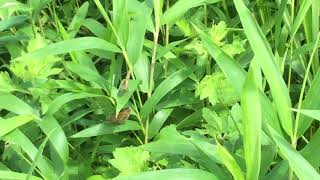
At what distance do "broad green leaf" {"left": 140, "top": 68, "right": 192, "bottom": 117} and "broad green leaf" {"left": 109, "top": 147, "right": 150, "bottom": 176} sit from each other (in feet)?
0.46

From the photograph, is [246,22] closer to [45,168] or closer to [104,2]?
[45,168]

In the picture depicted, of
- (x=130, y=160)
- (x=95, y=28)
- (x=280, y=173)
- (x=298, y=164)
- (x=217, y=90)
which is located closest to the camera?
(x=298, y=164)

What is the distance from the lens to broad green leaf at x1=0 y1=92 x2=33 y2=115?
1104mm

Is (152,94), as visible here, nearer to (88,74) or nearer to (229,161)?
(88,74)

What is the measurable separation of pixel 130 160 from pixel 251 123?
30cm

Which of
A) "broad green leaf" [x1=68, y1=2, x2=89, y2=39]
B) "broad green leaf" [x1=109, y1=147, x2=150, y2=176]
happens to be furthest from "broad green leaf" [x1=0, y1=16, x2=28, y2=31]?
"broad green leaf" [x1=109, y1=147, x2=150, y2=176]

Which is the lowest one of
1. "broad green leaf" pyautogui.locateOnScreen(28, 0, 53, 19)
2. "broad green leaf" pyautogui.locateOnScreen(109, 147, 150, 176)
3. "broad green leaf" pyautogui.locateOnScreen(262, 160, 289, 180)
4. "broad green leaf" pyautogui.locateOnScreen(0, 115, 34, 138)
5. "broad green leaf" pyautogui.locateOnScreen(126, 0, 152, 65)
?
"broad green leaf" pyautogui.locateOnScreen(262, 160, 289, 180)

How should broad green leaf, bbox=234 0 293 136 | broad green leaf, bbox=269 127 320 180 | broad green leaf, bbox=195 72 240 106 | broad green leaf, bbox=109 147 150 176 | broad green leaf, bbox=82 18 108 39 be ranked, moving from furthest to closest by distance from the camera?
broad green leaf, bbox=82 18 108 39 < broad green leaf, bbox=195 72 240 106 < broad green leaf, bbox=109 147 150 176 < broad green leaf, bbox=234 0 293 136 < broad green leaf, bbox=269 127 320 180

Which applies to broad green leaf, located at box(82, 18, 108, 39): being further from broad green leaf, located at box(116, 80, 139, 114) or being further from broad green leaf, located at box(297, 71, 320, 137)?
broad green leaf, located at box(297, 71, 320, 137)

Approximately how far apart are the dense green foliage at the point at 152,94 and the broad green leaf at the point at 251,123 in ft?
0.21

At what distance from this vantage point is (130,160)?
0.97 metres

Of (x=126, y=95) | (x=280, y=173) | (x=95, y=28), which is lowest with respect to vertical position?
(x=280, y=173)

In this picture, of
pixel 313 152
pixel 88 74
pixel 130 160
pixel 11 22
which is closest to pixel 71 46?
pixel 88 74

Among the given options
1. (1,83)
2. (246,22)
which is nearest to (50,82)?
(1,83)
